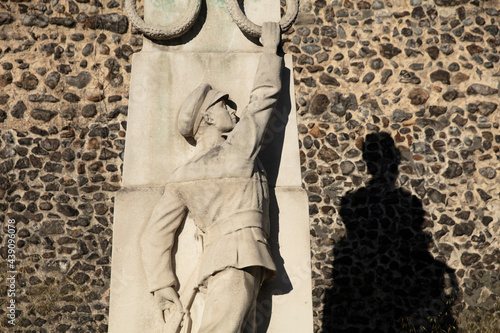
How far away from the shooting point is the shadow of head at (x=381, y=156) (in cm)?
1080

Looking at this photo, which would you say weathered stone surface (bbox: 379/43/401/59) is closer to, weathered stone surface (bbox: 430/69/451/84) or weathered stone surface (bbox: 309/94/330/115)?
weathered stone surface (bbox: 430/69/451/84)

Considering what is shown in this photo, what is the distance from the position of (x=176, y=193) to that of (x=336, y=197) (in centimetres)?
680

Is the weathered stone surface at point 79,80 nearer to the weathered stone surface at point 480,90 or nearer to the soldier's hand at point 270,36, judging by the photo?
the weathered stone surface at point 480,90

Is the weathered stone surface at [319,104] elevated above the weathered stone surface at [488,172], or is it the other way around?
the weathered stone surface at [319,104]

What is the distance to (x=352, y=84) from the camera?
1130 cm

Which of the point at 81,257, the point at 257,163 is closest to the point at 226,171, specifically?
the point at 257,163

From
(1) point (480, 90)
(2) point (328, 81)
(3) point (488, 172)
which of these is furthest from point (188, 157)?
(1) point (480, 90)

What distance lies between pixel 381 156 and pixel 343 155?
59 centimetres

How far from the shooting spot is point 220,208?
13.1 feet

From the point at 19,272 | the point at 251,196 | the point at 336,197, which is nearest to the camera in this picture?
the point at 251,196

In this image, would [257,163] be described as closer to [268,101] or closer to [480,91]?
[268,101]

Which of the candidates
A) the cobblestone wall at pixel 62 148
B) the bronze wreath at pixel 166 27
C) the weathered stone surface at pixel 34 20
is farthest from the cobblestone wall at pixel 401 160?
the bronze wreath at pixel 166 27

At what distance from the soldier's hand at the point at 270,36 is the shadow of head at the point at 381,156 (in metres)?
6.70

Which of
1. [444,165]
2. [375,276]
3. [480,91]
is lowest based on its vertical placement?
[375,276]
